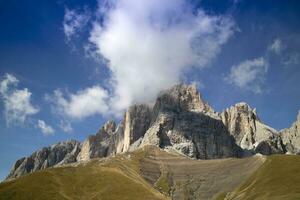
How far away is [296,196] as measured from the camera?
652 feet
